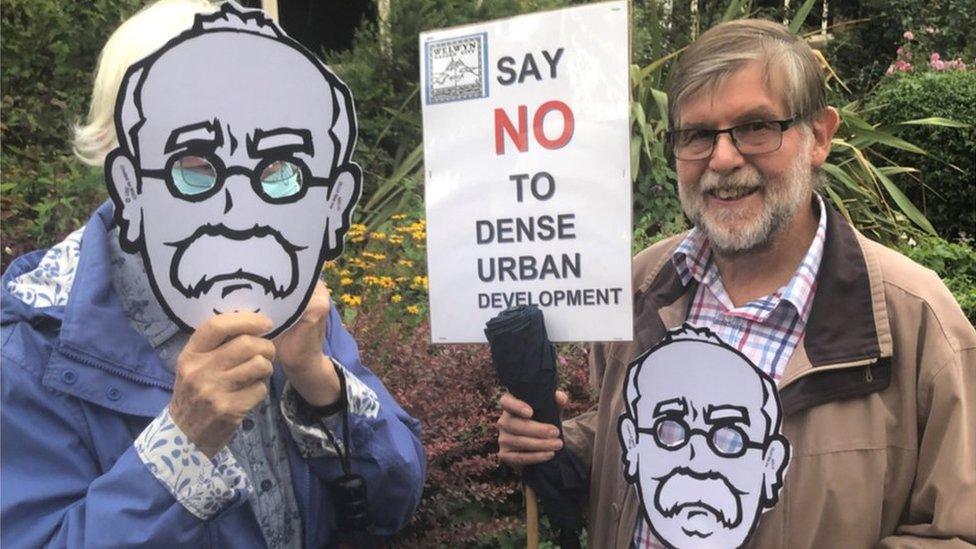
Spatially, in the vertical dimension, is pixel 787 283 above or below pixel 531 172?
below

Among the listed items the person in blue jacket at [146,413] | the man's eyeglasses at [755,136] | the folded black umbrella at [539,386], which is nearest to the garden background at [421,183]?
the folded black umbrella at [539,386]

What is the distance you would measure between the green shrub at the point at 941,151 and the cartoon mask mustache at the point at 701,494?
6.21 metres

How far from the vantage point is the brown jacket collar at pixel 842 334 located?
163 cm

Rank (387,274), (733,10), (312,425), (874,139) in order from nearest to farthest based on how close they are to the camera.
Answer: (312,425) → (387,274) → (874,139) → (733,10)

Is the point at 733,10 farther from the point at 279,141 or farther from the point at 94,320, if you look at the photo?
the point at 94,320

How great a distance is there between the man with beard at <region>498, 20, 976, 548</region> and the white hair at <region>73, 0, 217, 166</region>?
3.01 ft

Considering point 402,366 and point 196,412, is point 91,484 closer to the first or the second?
point 196,412

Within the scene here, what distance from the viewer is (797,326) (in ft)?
5.82

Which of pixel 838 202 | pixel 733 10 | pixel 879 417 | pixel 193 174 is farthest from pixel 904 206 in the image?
pixel 193 174

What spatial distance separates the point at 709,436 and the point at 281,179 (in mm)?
915

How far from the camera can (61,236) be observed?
393cm

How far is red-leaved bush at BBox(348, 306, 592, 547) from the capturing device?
2.42 meters

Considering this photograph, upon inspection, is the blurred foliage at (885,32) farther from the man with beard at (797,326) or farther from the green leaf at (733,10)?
the man with beard at (797,326)

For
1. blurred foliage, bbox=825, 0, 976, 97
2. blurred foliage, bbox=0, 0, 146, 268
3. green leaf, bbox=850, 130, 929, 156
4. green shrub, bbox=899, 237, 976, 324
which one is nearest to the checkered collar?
green shrub, bbox=899, 237, 976, 324
